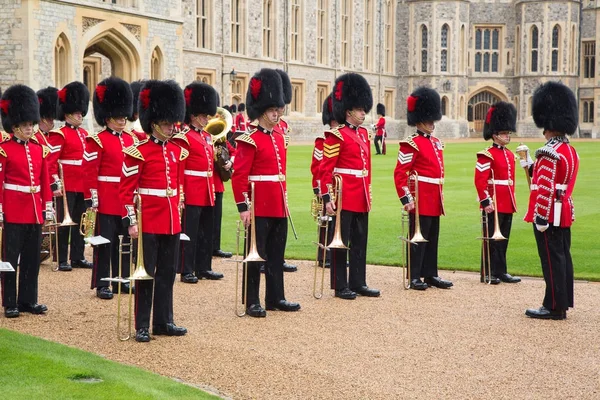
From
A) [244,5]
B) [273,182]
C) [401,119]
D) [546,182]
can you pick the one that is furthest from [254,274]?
[401,119]

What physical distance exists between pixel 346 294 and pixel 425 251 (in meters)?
0.96

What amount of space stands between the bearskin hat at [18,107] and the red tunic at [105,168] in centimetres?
75

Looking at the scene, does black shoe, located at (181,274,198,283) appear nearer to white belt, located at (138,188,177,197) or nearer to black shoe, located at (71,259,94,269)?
black shoe, located at (71,259,94,269)

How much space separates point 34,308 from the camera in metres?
6.50

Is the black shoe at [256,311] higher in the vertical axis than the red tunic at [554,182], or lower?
lower

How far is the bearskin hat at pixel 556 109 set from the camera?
21.3 ft

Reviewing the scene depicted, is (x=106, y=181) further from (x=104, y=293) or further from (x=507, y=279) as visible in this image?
(x=507, y=279)

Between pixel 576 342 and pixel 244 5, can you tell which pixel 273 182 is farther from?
pixel 244 5

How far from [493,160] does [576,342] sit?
8.45 feet

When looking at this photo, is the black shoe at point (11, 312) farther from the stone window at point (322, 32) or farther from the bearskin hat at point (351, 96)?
the stone window at point (322, 32)

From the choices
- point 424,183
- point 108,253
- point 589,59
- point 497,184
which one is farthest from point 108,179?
point 589,59

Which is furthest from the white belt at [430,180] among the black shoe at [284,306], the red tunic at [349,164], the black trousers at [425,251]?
the black shoe at [284,306]

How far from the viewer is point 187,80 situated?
98.7 ft

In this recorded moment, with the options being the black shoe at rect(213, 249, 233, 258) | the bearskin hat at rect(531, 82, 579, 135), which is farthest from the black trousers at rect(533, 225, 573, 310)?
the black shoe at rect(213, 249, 233, 258)
